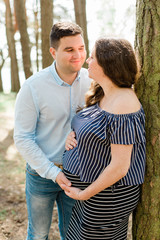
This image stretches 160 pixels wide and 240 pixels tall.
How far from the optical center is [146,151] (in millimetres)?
1912

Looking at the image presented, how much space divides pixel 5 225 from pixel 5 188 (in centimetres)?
119

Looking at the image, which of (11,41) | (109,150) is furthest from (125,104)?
(11,41)

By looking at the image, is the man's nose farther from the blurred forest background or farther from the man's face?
the blurred forest background

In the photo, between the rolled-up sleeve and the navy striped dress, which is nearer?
the navy striped dress

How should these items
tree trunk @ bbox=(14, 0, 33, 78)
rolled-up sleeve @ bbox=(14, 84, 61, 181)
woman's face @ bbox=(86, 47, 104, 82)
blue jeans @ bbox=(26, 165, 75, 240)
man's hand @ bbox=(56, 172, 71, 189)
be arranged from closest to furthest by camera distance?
1. woman's face @ bbox=(86, 47, 104, 82)
2. man's hand @ bbox=(56, 172, 71, 189)
3. rolled-up sleeve @ bbox=(14, 84, 61, 181)
4. blue jeans @ bbox=(26, 165, 75, 240)
5. tree trunk @ bbox=(14, 0, 33, 78)

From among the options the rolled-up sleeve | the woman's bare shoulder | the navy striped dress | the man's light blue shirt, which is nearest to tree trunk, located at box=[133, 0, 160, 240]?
the navy striped dress

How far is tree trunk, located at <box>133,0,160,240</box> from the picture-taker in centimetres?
185

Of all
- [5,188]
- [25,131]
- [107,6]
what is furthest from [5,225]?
[107,6]

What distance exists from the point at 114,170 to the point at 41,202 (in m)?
1.07

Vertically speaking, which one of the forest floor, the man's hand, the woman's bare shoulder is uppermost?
the woman's bare shoulder

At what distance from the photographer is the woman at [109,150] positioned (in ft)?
5.24

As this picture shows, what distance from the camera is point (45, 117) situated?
7.41 ft

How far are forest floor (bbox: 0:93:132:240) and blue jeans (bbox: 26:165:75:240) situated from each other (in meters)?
0.96

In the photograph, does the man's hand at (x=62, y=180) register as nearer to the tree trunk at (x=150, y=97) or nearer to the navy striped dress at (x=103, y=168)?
the navy striped dress at (x=103, y=168)
